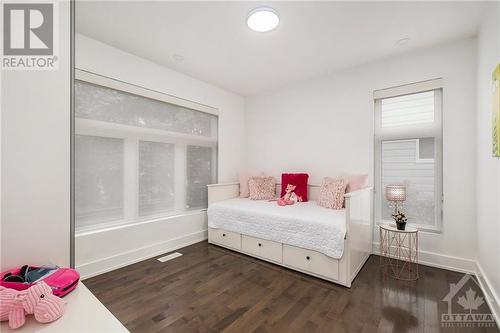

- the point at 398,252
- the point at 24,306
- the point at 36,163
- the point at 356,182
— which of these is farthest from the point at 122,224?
the point at 398,252

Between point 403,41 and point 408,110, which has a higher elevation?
point 403,41

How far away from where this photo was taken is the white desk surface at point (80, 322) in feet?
2.46

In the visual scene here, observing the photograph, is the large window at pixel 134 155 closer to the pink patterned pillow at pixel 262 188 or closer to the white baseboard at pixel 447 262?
the pink patterned pillow at pixel 262 188

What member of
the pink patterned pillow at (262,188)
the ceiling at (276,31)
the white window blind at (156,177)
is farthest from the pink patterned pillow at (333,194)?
the white window blind at (156,177)

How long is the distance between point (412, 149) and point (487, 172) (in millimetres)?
789

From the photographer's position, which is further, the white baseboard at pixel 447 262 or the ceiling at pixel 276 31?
the white baseboard at pixel 447 262

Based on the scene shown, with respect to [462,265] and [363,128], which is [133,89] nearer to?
[363,128]

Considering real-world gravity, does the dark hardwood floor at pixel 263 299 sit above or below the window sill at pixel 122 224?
below

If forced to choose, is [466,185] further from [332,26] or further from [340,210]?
[332,26]

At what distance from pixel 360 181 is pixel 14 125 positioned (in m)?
3.02

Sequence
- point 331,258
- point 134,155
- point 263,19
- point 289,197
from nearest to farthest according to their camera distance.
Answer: point 263,19 → point 331,258 → point 134,155 → point 289,197

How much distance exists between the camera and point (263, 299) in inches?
71.1

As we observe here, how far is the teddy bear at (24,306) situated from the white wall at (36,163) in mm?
205

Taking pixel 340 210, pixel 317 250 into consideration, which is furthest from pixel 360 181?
pixel 317 250
